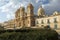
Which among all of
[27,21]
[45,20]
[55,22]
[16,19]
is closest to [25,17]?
[27,21]

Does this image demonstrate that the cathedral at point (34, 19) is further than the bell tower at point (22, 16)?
No

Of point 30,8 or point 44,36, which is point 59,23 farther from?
point 44,36

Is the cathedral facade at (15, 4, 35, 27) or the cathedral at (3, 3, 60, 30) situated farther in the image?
the cathedral facade at (15, 4, 35, 27)

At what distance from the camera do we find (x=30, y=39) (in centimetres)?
1725

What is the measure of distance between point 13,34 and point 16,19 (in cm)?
7072

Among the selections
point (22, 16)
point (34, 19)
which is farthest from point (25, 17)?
point (34, 19)

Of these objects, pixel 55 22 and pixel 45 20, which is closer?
pixel 55 22

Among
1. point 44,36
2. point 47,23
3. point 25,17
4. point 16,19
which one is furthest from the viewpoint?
point 16,19

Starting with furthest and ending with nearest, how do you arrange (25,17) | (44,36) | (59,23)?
(25,17)
(59,23)
(44,36)

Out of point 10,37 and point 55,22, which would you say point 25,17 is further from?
point 10,37

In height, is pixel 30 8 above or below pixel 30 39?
above

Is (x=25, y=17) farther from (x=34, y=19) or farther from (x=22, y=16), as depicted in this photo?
(x=34, y=19)

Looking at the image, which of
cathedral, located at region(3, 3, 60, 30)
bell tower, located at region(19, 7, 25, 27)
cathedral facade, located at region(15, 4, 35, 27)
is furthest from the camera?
bell tower, located at region(19, 7, 25, 27)

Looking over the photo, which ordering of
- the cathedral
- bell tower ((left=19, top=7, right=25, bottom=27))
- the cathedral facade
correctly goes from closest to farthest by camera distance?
the cathedral < the cathedral facade < bell tower ((left=19, top=7, right=25, bottom=27))
